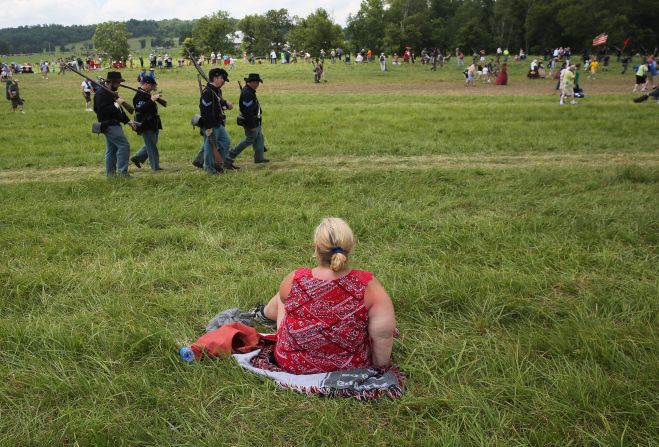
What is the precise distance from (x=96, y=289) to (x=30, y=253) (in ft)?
4.92

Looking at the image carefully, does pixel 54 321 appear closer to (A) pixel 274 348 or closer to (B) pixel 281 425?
(A) pixel 274 348

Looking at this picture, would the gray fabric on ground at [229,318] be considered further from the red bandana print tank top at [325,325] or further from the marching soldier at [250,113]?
the marching soldier at [250,113]

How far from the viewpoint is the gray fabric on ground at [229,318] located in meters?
3.69

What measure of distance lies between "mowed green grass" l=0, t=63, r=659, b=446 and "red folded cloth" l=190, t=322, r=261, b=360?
12cm

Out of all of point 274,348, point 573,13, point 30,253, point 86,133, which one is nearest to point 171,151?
point 86,133

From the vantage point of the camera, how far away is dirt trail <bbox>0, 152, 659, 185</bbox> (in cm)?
917

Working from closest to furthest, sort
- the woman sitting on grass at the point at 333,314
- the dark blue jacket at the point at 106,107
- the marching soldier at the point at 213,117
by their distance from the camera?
the woman sitting on grass at the point at 333,314, the dark blue jacket at the point at 106,107, the marching soldier at the point at 213,117

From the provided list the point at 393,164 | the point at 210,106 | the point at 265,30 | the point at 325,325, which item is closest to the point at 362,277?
the point at 325,325

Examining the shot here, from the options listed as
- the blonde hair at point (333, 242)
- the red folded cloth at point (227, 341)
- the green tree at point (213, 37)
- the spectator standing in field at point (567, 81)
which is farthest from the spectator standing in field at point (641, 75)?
the green tree at point (213, 37)

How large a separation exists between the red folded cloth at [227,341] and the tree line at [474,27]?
5452cm

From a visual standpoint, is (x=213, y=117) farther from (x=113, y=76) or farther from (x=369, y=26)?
(x=369, y=26)

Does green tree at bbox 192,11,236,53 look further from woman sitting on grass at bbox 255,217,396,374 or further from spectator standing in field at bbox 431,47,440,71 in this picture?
woman sitting on grass at bbox 255,217,396,374

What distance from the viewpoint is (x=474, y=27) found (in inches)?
2547

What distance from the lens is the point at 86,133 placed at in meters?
13.6
